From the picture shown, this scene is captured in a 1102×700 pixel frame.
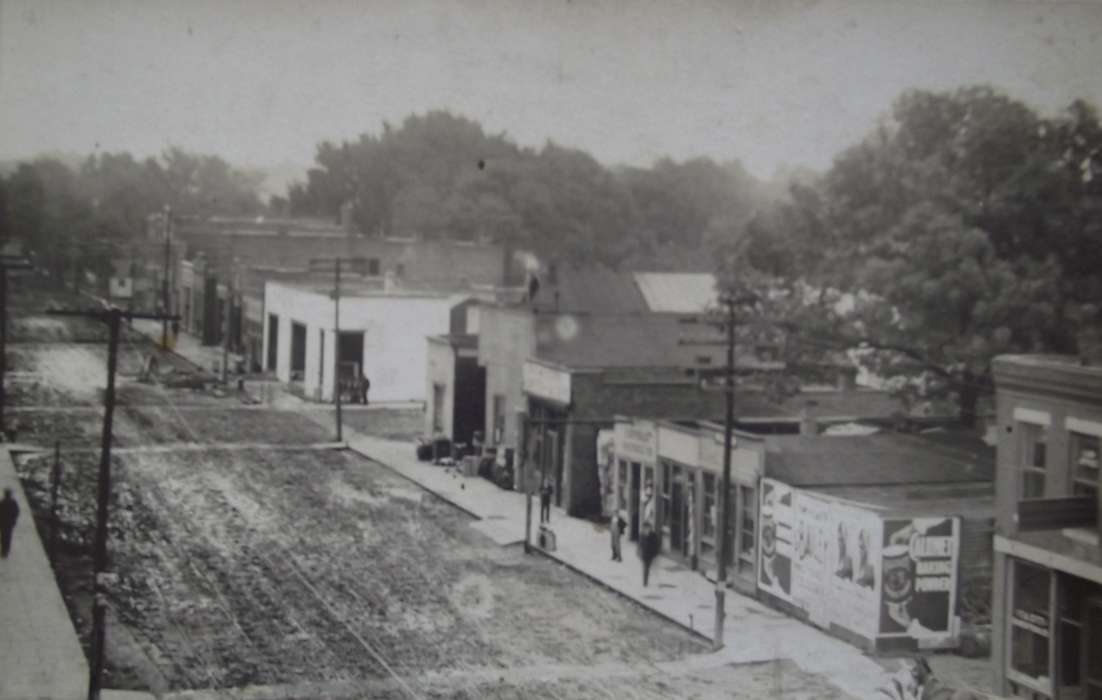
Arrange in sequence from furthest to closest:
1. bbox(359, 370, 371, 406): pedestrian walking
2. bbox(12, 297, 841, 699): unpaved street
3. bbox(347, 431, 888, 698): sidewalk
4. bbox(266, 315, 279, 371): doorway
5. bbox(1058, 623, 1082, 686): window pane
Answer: bbox(359, 370, 371, 406): pedestrian walking
bbox(266, 315, 279, 371): doorway
bbox(347, 431, 888, 698): sidewalk
bbox(12, 297, 841, 699): unpaved street
bbox(1058, 623, 1082, 686): window pane

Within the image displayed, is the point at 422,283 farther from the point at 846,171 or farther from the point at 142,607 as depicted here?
the point at 142,607

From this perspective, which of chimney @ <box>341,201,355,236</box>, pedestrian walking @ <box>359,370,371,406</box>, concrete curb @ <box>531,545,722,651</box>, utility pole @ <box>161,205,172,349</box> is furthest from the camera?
pedestrian walking @ <box>359,370,371,406</box>

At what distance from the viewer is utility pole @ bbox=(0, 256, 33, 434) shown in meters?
A: 19.2

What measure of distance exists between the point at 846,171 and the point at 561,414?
26.3 ft

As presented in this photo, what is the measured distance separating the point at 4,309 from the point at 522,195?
14.7 metres

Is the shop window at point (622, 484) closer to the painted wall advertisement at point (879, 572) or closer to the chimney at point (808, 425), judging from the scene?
the chimney at point (808, 425)

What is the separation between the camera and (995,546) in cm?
1806

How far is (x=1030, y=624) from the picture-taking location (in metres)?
17.5

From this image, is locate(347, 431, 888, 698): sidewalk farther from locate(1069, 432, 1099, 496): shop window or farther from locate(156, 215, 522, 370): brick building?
locate(156, 215, 522, 370): brick building

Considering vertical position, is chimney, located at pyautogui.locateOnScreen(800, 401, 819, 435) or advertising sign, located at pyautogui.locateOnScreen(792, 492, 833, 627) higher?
chimney, located at pyautogui.locateOnScreen(800, 401, 819, 435)

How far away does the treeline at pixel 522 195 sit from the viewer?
85.5ft

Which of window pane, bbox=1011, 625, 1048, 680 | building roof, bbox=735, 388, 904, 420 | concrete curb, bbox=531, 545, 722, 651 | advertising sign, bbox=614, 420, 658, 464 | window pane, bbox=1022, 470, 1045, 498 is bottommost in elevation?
concrete curb, bbox=531, 545, 722, 651

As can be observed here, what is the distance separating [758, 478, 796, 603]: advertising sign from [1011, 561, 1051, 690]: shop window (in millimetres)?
4180

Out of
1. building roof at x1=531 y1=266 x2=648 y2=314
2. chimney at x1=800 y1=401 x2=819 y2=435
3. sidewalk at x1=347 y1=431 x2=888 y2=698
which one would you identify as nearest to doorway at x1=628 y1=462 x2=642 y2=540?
sidewalk at x1=347 y1=431 x2=888 y2=698
